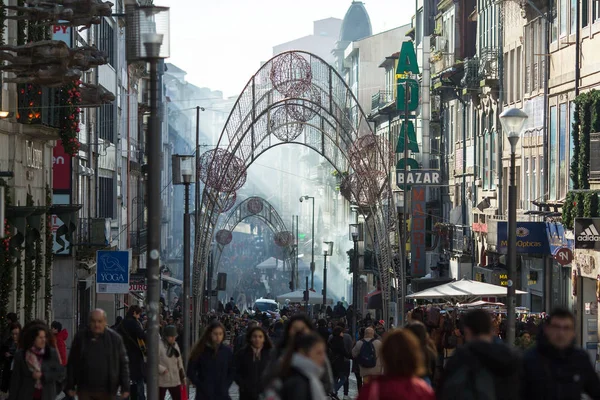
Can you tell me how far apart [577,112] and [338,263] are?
84.8 meters

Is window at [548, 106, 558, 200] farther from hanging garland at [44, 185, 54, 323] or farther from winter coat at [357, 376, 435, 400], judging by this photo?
winter coat at [357, 376, 435, 400]

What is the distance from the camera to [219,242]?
267ft

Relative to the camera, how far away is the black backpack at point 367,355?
68.0ft

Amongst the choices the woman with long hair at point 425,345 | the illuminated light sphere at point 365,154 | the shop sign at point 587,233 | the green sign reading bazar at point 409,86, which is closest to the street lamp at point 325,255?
the green sign reading bazar at point 409,86

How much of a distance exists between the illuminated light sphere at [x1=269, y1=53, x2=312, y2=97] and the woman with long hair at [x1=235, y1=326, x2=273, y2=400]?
91.6 ft

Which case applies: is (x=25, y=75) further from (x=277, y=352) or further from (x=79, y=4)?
A: (x=277, y=352)

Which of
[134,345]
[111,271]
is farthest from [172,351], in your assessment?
[111,271]

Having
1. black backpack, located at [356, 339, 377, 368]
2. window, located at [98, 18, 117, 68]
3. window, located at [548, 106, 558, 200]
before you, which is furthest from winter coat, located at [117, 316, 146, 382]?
window, located at [98, 18, 117, 68]

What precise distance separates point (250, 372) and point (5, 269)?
11.7 meters

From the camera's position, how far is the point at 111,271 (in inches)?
1139

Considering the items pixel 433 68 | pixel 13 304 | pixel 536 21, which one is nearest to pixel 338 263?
pixel 433 68

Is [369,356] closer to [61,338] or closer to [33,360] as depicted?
[61,338]

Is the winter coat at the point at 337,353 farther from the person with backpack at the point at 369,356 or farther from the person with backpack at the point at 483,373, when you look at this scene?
the person with backpack at the point at 483,373

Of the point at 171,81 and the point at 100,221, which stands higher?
the point at 171,81
